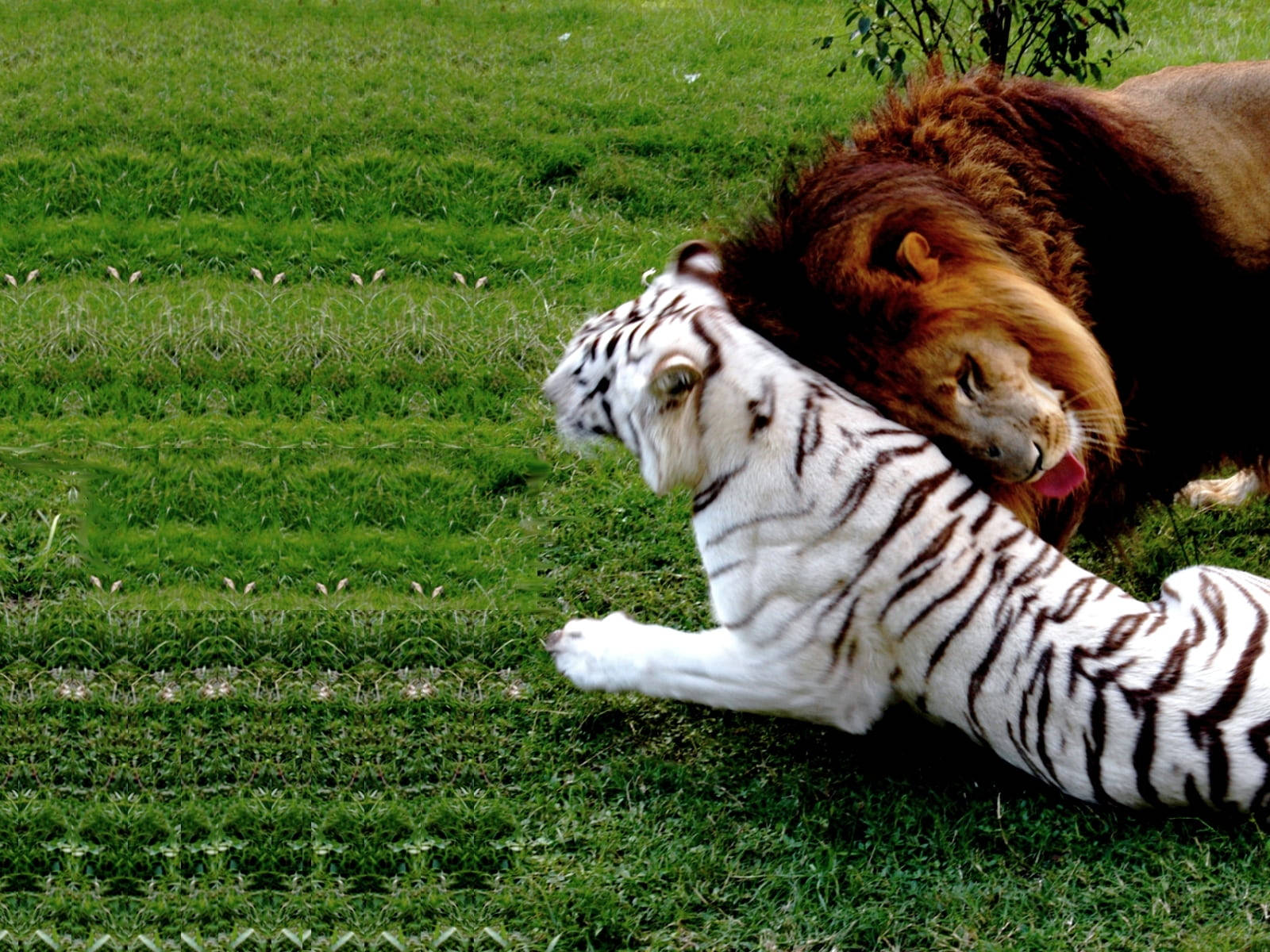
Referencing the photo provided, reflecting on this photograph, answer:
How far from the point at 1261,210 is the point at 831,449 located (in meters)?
1.95

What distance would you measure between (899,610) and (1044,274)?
1.22 meters

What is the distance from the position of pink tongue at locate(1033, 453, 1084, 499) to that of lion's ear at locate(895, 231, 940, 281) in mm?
719

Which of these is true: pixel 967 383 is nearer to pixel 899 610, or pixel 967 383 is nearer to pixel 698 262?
pixel 899 610

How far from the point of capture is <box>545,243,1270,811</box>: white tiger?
3.79 meters

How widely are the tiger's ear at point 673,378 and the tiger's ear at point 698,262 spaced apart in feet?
1.64

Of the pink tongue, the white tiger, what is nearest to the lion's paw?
the white tiger

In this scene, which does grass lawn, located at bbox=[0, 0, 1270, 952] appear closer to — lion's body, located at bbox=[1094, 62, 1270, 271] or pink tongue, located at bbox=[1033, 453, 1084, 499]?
pink tongue, located at bbox=[1033, 453, 1084, 499]

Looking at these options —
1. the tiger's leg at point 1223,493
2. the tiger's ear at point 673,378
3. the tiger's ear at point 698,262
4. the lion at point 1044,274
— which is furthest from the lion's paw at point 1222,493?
the tiger's ear at point 673,378

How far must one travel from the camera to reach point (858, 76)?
9.20 meters

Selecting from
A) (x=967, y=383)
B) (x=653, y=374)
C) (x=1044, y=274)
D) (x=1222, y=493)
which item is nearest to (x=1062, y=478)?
(x=967, y=383)

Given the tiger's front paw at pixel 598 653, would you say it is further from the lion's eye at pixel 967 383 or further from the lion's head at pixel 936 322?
the lion's eye at pixel 967 383

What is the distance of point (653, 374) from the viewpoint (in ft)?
13.5

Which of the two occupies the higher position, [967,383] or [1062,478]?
[967,383]

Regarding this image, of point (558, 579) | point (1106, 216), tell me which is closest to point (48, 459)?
point (558, 579)
